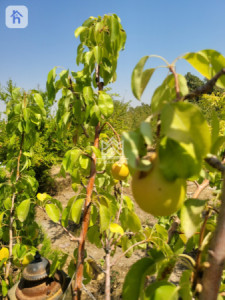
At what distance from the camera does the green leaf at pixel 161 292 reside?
37cm

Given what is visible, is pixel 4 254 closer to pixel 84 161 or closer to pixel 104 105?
pixel 84 161

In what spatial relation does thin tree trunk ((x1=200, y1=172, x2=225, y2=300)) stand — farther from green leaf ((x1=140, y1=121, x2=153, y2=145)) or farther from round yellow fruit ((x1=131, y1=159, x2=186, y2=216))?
green leaf ((x1=140, y1=121, x2=153, y2=145))

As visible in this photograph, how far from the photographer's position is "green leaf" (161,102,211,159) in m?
0.29

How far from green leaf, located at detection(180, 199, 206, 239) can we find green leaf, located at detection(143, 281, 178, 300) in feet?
0.32

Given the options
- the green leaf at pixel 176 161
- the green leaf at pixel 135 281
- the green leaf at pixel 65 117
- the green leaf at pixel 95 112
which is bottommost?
the green leaf at pixel 135 281

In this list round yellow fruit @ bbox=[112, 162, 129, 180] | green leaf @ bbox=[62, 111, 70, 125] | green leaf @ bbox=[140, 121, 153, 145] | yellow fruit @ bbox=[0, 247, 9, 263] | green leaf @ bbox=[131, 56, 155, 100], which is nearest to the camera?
green leaf @ bbox=[140, 121, 153, 145]

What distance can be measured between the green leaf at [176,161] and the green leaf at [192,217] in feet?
0.38

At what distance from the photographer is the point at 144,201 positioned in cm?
36

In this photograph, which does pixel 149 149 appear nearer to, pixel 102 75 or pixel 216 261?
pixel 216 261

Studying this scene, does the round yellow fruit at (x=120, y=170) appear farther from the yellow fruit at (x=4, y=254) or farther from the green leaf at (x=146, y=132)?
the yellow fruit at (x=4, y=254)

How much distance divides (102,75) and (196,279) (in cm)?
109

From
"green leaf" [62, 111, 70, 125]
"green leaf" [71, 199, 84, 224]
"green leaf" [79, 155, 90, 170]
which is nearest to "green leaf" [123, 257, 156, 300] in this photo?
"green leaf" [71, 199, 84, 224]

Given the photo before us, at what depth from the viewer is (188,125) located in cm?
30

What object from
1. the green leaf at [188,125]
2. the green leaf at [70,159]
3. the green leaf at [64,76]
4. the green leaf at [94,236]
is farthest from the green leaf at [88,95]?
the green leaf at [188,125]
